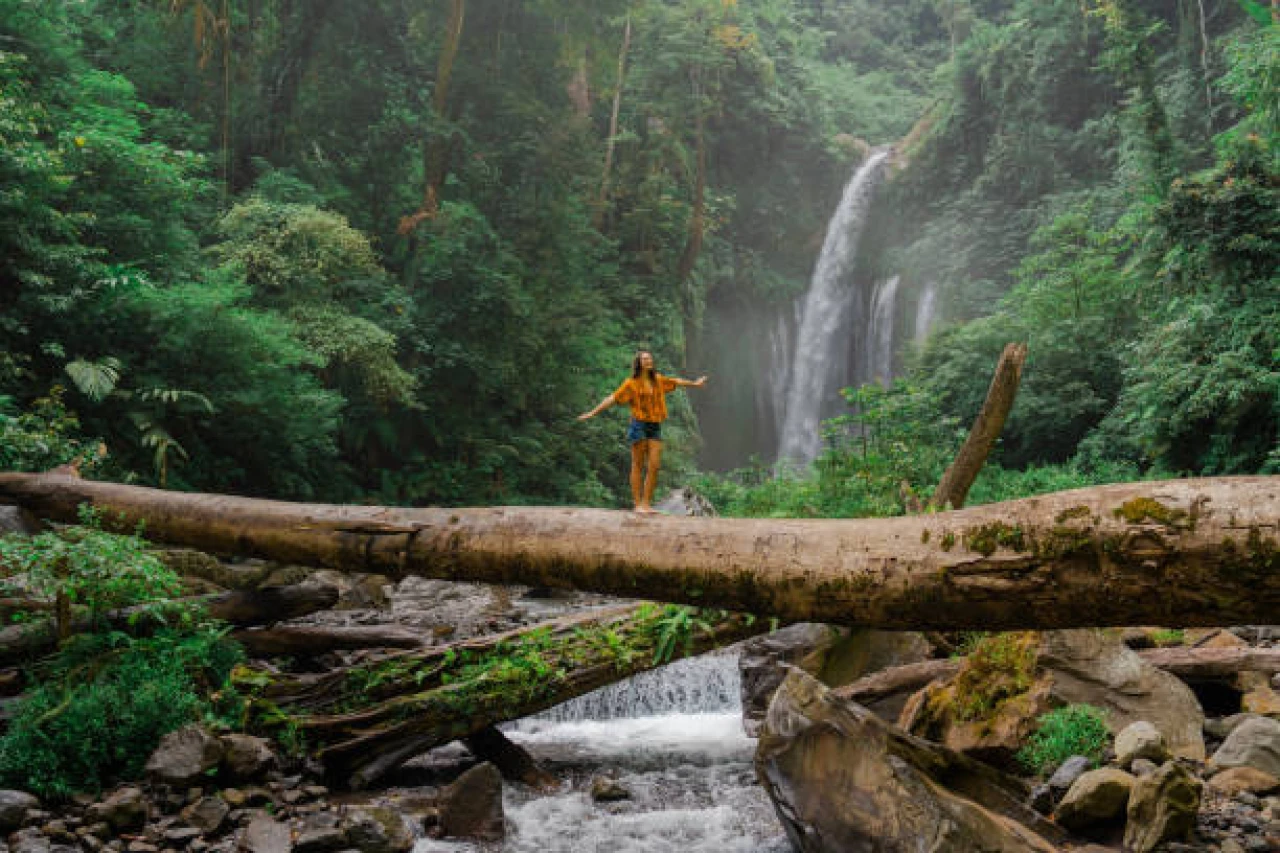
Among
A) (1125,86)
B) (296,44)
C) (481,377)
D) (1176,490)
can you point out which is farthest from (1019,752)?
(1125,86)

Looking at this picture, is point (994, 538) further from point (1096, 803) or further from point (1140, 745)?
point (1140, 745)

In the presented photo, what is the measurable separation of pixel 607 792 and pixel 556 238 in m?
14.8

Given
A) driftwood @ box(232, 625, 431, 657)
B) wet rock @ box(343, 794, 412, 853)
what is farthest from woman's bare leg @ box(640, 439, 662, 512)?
wet rock @ box(343, 794, 412, 853)

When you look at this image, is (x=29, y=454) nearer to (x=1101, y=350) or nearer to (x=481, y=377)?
(x=481, y=377)

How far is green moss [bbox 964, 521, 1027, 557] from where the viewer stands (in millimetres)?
2568

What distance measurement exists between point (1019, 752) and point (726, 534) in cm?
292

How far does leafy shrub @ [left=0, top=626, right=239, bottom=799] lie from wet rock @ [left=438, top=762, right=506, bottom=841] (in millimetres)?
1558

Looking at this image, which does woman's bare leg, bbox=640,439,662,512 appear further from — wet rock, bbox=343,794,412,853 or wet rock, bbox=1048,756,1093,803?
wet rock, bbox=1048,756,1093,803

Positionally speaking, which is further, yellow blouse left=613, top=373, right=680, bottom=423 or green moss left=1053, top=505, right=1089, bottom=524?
yellow blouse left=613, top=373, right=680, bottom=423

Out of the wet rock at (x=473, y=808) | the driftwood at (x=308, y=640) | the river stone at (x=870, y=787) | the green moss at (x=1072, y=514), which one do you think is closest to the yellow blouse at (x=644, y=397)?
the river stone at (x=870, y=787)

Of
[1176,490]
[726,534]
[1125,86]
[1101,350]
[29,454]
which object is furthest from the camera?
[1125,86]

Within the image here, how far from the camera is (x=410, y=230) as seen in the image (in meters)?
17.2

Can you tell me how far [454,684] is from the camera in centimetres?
544

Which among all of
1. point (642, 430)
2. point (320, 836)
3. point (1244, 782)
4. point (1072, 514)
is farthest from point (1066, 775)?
point (320, 836)
